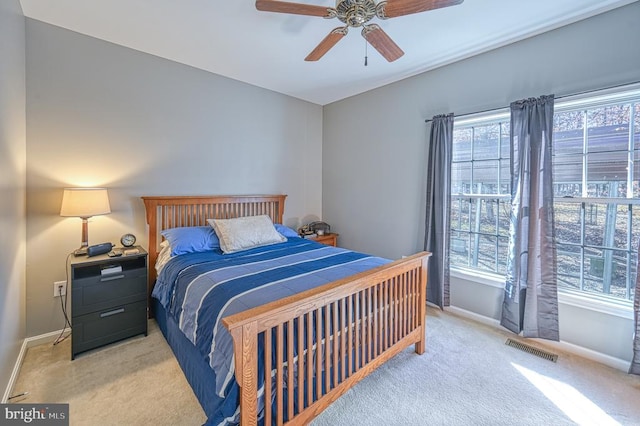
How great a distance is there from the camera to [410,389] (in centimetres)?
185

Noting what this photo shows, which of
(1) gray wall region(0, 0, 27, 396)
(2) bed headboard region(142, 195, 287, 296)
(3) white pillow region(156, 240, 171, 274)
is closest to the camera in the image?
(1) gray wall region(0, 0, 27, 396)

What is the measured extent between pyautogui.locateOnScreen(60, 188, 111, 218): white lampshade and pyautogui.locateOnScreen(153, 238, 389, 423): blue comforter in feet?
2.44

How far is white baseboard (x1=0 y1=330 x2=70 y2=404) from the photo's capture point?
173cm

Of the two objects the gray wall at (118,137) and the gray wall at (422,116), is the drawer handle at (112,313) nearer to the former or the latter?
the gray wall at (118,137)

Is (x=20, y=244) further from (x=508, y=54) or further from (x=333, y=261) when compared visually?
(x=508, y=54)

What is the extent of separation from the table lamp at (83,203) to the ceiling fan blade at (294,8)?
2.00 metres

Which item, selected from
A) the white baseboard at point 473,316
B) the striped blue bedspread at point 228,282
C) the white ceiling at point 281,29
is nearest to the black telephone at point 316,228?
the striped blue bedspread at point 228,282

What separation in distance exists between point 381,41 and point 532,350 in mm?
2773

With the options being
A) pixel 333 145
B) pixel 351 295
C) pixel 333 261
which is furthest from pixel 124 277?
pixel 333 145

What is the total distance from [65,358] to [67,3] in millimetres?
2755

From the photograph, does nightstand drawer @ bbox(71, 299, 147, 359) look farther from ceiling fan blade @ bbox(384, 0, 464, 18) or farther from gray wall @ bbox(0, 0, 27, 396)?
ceiling fan blade @ bbox(384, 0, 464, 18)

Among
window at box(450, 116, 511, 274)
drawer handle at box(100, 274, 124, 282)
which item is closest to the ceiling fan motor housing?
window at box(450, 116, 511, 274)

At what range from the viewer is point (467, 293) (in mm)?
2926

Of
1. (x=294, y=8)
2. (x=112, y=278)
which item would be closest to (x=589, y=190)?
(x=294, y=8)
